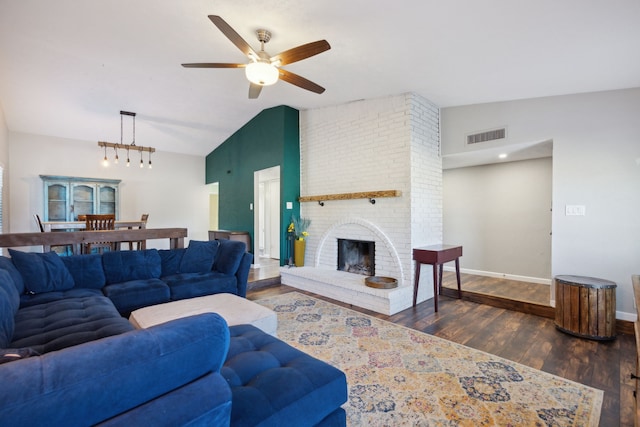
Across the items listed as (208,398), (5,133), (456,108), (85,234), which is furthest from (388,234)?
Answer: (5,133)

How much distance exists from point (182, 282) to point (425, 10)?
3532 millimetres

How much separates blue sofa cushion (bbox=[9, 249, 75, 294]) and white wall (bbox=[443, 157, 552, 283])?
5.70m

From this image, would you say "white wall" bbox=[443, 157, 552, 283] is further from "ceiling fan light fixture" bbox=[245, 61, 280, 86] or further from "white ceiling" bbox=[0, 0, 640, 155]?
"ceiling fan light fixture" bbox=[245, 61, 280, 86]

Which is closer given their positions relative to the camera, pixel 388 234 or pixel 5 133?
pixel 388 234

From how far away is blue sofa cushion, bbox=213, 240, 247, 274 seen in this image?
360cm

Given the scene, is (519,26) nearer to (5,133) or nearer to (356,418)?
(356,418)

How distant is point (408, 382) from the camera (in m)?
2.10

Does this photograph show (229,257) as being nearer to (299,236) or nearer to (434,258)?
(299,236)

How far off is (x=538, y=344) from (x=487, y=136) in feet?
8.52

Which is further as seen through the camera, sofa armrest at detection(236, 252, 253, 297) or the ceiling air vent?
the ceiling air vent

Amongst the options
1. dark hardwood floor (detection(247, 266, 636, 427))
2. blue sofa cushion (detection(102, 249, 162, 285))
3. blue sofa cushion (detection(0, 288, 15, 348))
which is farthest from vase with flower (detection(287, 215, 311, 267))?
blue sofa cushion (detection(0, 288, 15, 348))

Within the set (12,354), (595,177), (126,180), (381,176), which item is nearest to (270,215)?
(126,180)

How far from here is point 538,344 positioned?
2711 millimetres

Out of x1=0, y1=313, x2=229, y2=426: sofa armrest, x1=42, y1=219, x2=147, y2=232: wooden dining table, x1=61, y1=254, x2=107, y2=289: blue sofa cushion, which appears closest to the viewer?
x1=0, y1=313, x2=229, y2=426: sofa armrest
